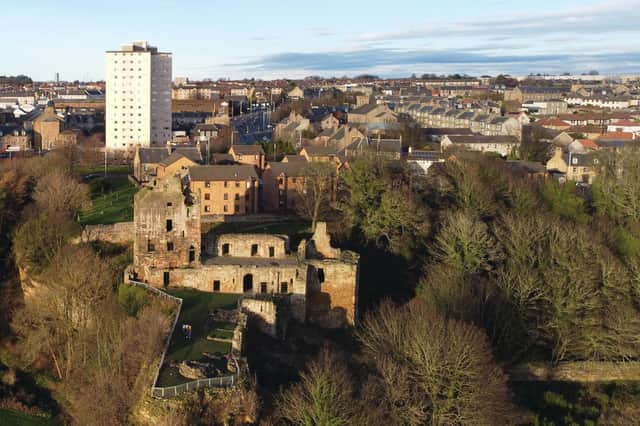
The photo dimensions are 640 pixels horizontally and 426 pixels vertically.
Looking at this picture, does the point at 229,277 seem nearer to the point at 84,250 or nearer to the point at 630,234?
the point at 84,250

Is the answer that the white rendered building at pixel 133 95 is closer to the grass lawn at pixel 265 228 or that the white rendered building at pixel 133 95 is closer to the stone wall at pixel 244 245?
the grass lawn at pixel 265 228

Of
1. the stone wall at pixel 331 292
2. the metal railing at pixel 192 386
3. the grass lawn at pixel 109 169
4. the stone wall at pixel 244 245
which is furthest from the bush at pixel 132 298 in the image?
the grass lawn at pixel 109 169

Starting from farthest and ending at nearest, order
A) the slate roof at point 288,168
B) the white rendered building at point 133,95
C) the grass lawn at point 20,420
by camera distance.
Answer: the white rendered building at point 133,95
the slate roof at point 288,168
the grass lawn at point 20,420

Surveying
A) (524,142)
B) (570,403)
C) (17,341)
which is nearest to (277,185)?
(17,341)

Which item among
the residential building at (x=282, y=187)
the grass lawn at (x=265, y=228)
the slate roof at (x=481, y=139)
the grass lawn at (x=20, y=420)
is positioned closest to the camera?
the grass lawn at (x=20, y=420)

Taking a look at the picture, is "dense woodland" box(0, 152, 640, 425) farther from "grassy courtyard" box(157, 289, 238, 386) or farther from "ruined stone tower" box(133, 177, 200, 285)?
"ruined stone tower" box(133, 177, 200, 285)
